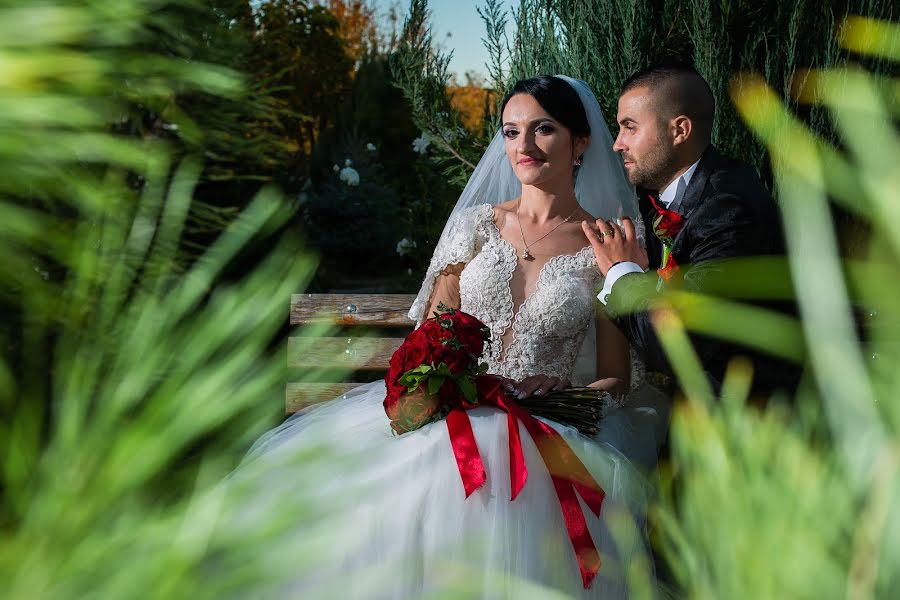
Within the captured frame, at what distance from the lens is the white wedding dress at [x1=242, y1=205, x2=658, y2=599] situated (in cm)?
250

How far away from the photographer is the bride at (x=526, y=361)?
2.58 metres

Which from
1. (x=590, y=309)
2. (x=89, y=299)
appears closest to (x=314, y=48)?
(x=590, y=309)

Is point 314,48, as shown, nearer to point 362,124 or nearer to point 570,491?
point 362,124

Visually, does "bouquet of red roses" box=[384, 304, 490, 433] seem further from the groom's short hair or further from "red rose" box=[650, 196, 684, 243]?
the groom's short hair

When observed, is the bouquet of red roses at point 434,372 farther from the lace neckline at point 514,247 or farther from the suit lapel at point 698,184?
the suit lapel at point 698,184

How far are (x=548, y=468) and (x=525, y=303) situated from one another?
85cm

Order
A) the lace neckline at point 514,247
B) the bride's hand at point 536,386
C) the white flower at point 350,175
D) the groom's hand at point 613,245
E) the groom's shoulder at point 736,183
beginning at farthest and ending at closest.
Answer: the white flower at point 350,175
the lace neckline at point 514,247
the groom's hand at point 613,245
the bride's hand at point 536,386
the groom's shoulder at point 736,183

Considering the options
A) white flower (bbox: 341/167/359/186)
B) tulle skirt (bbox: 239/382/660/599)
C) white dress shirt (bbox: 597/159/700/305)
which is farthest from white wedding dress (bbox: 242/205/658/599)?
white flower (bbox: 341/167/359/186)

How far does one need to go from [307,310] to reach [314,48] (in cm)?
1280

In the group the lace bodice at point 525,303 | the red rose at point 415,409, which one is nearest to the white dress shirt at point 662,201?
the lace bodice at point 525,303

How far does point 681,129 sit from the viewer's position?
3078 mm

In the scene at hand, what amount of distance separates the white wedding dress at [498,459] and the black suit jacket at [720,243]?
0.37 m

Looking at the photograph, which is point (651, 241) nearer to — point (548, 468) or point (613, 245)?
point (613, 245)

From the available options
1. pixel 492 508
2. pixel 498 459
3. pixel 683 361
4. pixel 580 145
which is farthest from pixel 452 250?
pixel 683 361
